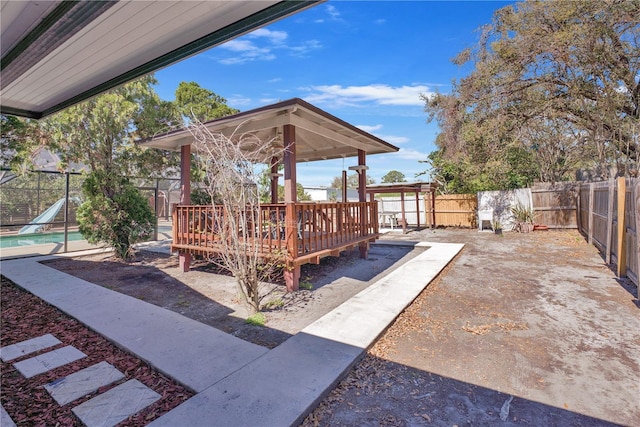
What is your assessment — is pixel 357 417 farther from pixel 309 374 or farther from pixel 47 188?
pixel 47 188

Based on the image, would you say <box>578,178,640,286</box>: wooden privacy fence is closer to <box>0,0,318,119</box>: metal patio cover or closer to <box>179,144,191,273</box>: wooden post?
<box>0,0,318,119</box>: metal patio cover

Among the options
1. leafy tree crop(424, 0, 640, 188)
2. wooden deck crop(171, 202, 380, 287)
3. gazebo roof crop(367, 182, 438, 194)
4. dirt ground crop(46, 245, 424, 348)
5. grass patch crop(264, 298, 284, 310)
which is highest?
leafy tree crop(424, 0, 640, 188)

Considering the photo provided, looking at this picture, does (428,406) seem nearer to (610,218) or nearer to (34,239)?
(610,218)

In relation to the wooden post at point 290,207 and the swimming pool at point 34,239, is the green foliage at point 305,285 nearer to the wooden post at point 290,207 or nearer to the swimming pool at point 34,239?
the wooden post at point 290,207

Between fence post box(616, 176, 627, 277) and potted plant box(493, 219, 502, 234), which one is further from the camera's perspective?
potted plant box(493, 219, 502, 234)

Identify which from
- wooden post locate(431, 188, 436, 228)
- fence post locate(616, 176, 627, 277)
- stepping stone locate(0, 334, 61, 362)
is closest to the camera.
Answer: stepping stone locate(0, 334, 61, 362)

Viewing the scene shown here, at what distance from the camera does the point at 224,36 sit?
232 cm

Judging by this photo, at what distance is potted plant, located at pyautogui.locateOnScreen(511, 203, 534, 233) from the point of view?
11.7m

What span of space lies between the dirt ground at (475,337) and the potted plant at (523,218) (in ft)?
17.4

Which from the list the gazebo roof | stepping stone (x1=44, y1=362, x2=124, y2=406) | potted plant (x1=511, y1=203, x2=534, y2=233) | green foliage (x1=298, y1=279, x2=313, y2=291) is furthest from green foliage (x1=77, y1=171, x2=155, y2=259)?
potted plant (x1=511, y1=203, x2=534, y2=233)

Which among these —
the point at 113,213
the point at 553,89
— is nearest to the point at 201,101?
the point at 113,213

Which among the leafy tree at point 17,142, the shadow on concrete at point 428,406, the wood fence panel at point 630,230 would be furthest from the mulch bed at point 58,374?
the wood fence panel at point 630,230

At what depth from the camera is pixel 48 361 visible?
9.18 ft

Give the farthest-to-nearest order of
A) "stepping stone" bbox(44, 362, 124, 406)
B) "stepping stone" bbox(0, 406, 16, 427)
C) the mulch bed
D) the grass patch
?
1. the grass patch
2. "stepping stone" bbox(44, 362, 124, 406)
3. the mulch bed
4. "stepping stone" bbox(0, 406, 16, 427)
